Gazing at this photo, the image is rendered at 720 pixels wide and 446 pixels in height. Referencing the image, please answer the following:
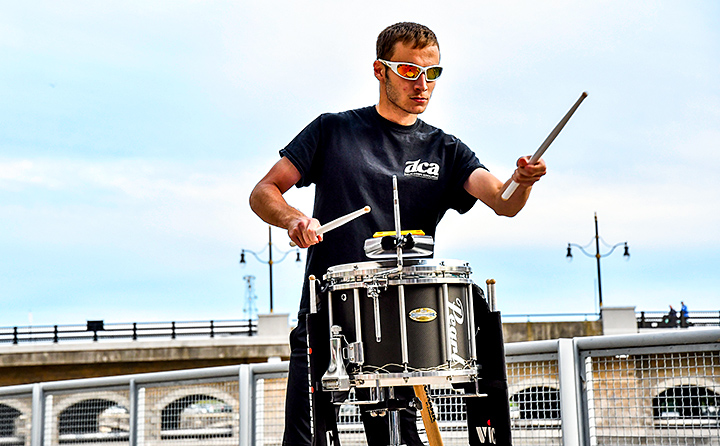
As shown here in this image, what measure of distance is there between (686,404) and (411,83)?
1.92m

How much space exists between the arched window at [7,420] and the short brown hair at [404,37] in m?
7.15

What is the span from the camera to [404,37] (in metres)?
3.67

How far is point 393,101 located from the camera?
378cm

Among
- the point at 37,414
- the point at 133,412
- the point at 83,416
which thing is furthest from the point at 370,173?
the point at 37,414

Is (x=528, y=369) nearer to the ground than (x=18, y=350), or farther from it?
nearer to the ground

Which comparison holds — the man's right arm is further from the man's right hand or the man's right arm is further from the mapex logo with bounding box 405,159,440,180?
the mapex logo with bounding box 405,159,440,180

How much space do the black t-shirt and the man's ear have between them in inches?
6.8

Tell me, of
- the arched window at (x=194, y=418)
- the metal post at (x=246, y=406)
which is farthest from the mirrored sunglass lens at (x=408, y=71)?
the arched window at (x=194, y=418)

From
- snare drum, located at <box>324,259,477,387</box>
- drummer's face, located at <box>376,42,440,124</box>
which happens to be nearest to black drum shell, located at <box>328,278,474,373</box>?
snare drum, located at <box>324,259,477,387</box>

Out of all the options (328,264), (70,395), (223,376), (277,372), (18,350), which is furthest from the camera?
(18,350)

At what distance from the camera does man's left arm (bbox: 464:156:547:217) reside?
3.09m

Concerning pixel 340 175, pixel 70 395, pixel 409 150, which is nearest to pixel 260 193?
pixel 340 175

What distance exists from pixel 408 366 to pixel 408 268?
331 millimetres

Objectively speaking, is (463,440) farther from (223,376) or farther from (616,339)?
(223,376)
